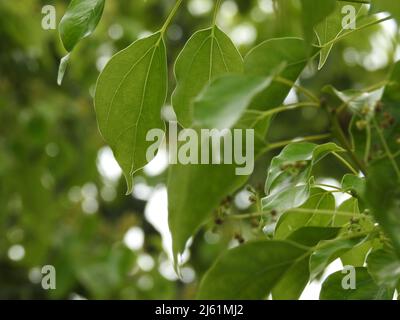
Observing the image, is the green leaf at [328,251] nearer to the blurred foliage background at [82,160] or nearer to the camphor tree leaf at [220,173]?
the camphor tree leaf at [220,173]

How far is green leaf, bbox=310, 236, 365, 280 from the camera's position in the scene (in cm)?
63

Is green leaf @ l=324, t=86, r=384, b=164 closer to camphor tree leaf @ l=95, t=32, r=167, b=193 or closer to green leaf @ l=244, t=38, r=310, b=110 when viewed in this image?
green leaf @ l=244, t=38, r=310, b=110

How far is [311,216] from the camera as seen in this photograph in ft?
2.61

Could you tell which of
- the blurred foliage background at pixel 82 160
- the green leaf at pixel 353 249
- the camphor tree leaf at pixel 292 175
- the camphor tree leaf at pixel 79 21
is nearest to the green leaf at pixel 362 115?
the camphor tree leaf at pixel 292 175

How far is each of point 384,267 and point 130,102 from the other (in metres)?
0.30

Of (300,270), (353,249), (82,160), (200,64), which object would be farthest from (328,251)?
(82,160)

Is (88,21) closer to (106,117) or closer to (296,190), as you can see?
(106,117)

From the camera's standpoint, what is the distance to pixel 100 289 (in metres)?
2.92

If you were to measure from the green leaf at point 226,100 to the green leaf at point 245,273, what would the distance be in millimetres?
115

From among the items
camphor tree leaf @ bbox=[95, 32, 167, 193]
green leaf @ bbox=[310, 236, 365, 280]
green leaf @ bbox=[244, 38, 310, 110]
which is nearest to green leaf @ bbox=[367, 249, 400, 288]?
green leaf @ bbox=[310, 236, 365, 280]

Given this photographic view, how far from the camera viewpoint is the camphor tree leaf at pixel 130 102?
0.78 m

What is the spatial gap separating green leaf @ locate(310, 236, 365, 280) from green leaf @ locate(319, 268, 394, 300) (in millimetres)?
52

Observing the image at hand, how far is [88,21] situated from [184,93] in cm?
11

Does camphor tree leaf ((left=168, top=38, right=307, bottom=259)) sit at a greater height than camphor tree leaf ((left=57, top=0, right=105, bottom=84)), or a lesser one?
lesser
